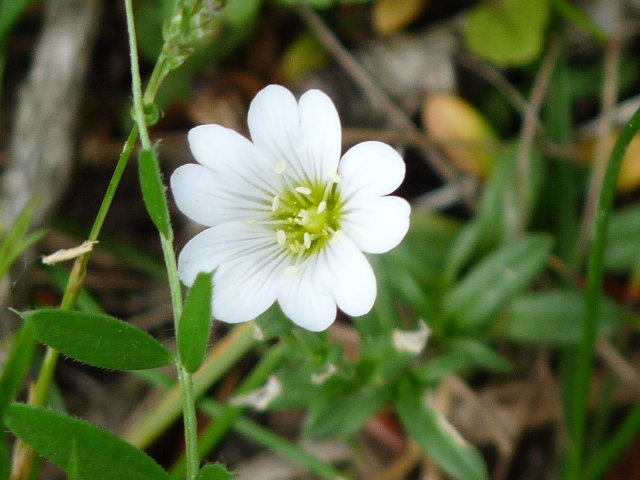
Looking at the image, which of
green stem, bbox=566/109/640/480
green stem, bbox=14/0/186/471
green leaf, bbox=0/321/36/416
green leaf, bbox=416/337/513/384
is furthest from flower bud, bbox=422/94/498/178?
green leaf, bbox=0/321/36/416

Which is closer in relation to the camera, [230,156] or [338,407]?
[230,156]

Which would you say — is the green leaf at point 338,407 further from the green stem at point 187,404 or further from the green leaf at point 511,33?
the green leaf at point 511,33

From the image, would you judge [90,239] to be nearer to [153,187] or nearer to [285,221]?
[153,187]

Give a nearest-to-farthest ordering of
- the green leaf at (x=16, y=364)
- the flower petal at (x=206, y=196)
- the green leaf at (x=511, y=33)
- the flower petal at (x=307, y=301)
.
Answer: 1. the green leaf at (x=16, y=364)
2. the flower petal at (x=307, y=301)
3. the flower petal at (x=206, y=196)
4. the green leaf at (x=511, y=33)

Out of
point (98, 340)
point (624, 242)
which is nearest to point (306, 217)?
point (98, 340)

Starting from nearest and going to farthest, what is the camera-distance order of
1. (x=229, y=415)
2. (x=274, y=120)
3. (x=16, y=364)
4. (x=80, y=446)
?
(x=16, y=364) < (x=80, y=446) < (x=274, y=120) < (x=229, y=415)

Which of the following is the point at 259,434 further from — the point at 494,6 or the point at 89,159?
the point at 494,6

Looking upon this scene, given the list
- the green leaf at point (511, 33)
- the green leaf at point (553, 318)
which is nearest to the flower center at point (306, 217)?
the green leaf at point (553, 318)
